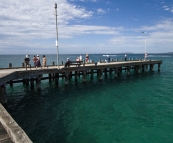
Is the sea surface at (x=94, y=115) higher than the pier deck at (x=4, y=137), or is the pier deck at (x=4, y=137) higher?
the pier deck at (x=4, y=137)

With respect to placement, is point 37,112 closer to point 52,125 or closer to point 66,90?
point 52,125

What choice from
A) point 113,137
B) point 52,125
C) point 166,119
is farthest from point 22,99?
point 166,119

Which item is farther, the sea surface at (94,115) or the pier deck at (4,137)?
the sea surface at (94,115)

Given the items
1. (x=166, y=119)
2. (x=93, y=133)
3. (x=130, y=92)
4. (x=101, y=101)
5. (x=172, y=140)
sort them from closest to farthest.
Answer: (x=172, y=140)
(x=93, y=133)
(x=166, y=119)
(x=101, y=101)
(x=130, y=92)

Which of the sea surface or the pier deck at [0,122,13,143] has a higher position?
the pier deck at [0,122,13,143]

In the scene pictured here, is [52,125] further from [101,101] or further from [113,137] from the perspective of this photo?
[101,101]

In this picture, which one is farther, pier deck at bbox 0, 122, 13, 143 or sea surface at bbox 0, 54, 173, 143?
sea surface at bbox 0, 54, 173, 143

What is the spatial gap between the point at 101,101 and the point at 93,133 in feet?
21.3

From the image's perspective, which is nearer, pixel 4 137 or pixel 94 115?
pixel 4 137

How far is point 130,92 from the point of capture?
808 inches

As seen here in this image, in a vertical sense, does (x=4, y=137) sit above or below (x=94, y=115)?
above

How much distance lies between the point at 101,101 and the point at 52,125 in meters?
6.42

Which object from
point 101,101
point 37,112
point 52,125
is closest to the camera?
point 52,125

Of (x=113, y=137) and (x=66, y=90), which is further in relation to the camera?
(x=66, y=90)
